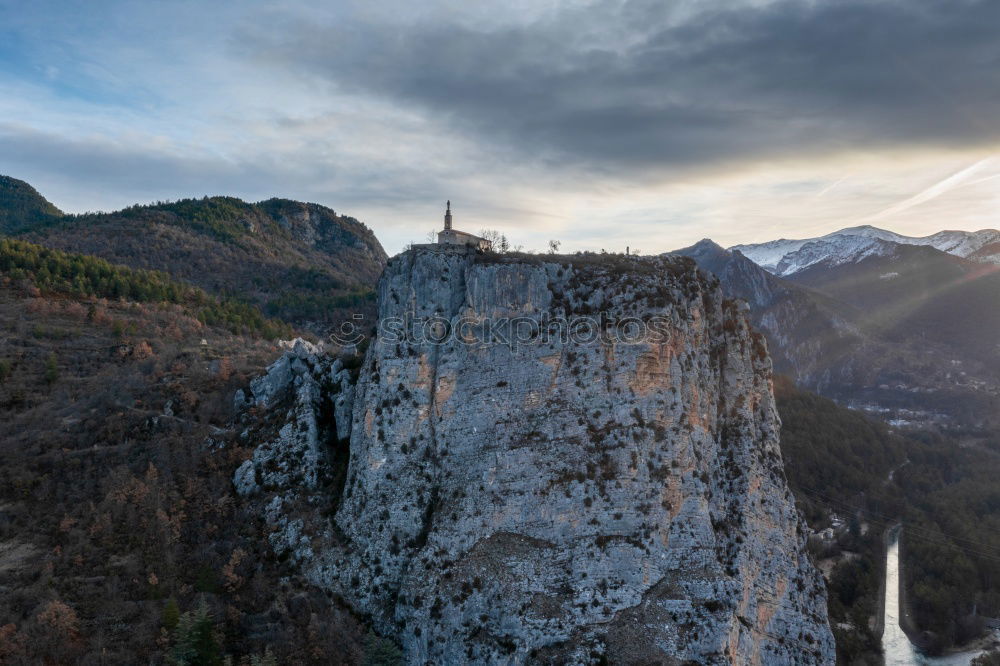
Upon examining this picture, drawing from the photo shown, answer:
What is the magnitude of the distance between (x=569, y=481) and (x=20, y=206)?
206 metres

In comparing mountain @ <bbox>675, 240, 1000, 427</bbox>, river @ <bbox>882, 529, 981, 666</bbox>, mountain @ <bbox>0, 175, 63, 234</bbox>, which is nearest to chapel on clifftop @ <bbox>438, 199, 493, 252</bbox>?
river @ <bbox>882, 529, 981, 666</bbox>

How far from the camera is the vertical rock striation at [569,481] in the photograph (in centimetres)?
2884

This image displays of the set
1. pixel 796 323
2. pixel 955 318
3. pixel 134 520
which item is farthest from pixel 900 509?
pixel 955 318

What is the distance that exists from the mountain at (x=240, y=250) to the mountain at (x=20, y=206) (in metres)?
40.0

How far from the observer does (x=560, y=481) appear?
30.7m

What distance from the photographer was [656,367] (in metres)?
31.6

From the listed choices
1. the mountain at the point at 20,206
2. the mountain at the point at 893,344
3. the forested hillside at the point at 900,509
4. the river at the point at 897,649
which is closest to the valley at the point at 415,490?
the river at the point at 897,649

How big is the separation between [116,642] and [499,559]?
1955 cm

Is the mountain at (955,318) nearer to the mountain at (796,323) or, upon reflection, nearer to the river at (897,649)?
the mountain at (796,323)

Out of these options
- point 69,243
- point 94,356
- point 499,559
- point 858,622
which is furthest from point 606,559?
point 69,243

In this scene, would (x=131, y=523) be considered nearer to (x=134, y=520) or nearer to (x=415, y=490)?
(x=134, y=520)

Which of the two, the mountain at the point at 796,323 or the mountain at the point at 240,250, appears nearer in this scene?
the mountain at the point at 240,250

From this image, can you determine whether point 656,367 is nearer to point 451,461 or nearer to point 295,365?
point 451,461

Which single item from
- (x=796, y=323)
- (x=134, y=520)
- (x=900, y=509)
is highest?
(x=796, y=323)
